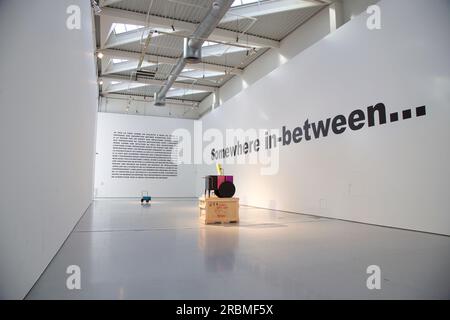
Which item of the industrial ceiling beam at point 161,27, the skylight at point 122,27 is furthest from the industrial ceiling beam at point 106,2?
the skylight at point 122,27

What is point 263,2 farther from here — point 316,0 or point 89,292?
point 89,292

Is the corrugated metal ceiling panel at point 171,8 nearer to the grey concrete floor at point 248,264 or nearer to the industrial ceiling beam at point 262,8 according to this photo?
the industrial ceiling beam at point 262,8

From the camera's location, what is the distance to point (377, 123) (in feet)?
14.4

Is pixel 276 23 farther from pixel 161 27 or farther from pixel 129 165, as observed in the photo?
pixel 129 165

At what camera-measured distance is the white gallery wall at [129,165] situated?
11.8 meters

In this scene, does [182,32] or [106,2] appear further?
[182,32]

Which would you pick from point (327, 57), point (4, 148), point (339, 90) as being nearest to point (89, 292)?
point (4, 148)

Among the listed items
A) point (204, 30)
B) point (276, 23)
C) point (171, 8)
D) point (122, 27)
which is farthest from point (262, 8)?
point (122, 27)

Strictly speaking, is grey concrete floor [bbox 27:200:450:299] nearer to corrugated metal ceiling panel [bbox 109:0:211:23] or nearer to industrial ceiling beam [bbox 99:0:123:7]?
industrial ceiling beam [bbox 99:0:123:7]

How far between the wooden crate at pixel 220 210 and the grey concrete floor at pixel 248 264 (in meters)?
0.83

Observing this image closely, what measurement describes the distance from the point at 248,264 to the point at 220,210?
240cm

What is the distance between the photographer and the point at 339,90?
5148mm

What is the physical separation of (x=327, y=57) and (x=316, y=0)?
135 cm

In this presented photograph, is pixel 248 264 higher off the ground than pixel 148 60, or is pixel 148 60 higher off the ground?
pixel 148 60
